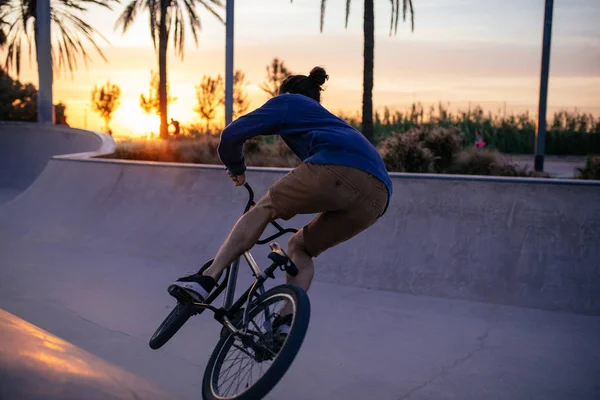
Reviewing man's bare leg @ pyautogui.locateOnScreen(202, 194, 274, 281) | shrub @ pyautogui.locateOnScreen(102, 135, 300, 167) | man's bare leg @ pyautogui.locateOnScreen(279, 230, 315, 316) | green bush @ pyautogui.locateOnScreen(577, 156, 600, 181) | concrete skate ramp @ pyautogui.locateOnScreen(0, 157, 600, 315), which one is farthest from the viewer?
shrub @ pyautogui.locateOnScreen(102, 135, 300, 167)

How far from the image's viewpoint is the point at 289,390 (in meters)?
4.51

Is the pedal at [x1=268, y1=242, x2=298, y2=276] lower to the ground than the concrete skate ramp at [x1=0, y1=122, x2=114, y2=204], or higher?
higher

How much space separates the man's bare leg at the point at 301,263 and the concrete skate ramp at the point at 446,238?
127 inches

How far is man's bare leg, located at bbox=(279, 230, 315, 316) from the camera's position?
13.2 ft

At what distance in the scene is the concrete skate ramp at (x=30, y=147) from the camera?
64.2ft

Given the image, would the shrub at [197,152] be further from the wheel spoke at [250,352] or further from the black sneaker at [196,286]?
the wheel spoke at [250,352]

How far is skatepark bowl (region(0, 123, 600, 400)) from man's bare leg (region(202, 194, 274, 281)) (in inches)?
29.9

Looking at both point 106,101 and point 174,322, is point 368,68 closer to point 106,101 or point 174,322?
point 174,322

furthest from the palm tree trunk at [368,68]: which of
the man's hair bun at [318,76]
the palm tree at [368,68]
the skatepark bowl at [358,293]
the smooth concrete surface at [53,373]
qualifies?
the smooth concrete surface at [53,373]


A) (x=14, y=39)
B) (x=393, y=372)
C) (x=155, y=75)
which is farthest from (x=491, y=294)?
(x=155, y=75)

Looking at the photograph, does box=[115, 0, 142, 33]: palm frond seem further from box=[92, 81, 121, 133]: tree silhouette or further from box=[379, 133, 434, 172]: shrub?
box=[92, 81, 121, 133]: tree silhouette

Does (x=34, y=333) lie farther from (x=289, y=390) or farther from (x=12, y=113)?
(x=12, y=113)

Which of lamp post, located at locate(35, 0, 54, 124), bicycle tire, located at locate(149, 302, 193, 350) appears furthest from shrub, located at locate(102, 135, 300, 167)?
bicycle tire, located at locate(149, 302, 193, 350)

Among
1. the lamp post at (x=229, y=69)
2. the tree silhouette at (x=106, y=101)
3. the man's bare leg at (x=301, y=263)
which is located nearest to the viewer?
the man's bare leg at (x=301, y=263)
